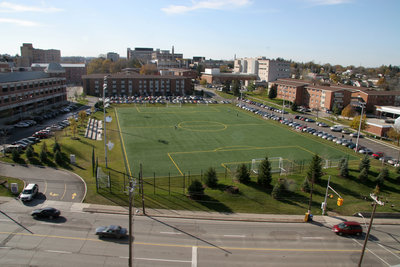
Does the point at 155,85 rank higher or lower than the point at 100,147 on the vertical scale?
higher

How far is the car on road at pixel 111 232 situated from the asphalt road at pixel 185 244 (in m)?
0.42

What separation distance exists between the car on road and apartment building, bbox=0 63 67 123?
53.1 metres

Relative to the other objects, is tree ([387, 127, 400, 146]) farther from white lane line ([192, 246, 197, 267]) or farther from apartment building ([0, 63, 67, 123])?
apartment building ([0, 63, 67, 123])

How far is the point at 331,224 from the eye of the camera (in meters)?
27.3

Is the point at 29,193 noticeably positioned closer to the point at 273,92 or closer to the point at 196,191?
the point at 196,191

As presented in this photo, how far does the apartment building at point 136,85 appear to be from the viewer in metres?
110

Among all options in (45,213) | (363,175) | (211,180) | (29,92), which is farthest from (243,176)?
(29,92)

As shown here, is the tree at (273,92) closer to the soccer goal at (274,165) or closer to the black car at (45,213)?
the soccer goal at (274,165)

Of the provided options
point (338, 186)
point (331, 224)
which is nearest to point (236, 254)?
point (331, 224)

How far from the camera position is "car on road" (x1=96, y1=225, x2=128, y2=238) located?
22.8 m

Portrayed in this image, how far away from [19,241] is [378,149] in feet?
184

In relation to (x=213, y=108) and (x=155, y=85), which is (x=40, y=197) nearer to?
(x=213, y=108)

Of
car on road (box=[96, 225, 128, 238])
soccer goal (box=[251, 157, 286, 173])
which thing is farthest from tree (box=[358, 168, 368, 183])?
car on road (box=[96, 225, 128, 238])

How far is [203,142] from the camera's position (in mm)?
54781
